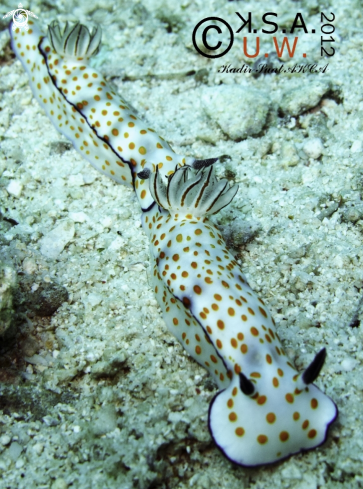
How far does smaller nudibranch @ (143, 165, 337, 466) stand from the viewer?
2.61m

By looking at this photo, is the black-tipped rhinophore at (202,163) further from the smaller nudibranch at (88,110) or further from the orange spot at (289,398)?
the orange spot at (289,398)

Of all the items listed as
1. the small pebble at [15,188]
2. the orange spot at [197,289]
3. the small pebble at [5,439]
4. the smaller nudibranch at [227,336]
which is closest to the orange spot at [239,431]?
the smaller nudibranch at [227,336]

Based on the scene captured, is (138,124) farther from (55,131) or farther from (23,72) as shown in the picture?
(23,72)

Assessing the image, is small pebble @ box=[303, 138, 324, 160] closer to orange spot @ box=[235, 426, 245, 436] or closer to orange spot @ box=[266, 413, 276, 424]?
orange spot @ box=[266, 413, 276, 424]

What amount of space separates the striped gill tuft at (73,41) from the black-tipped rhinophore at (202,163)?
2.05 meters

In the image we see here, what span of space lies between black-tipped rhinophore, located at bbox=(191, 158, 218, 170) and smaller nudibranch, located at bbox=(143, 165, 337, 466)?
1.48ft

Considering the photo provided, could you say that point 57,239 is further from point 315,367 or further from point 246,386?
point 315,367

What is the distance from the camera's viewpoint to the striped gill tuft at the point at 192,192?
3.41 m

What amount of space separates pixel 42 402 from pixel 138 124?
2.85 metres

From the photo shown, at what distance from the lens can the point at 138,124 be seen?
14.5 ft

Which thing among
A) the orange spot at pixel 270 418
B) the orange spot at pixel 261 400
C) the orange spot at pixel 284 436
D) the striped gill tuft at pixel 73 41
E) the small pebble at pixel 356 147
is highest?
the striped gill tuft at pixel 73 41

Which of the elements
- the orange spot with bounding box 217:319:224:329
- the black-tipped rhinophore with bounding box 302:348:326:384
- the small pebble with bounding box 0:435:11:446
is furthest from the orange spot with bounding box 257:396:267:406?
the small pebble with bounding box 0:435:11:446

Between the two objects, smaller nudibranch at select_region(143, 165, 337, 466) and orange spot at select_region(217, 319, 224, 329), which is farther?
orange spot at select_region(217, 319, 224, 329)

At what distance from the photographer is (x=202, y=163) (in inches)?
158
